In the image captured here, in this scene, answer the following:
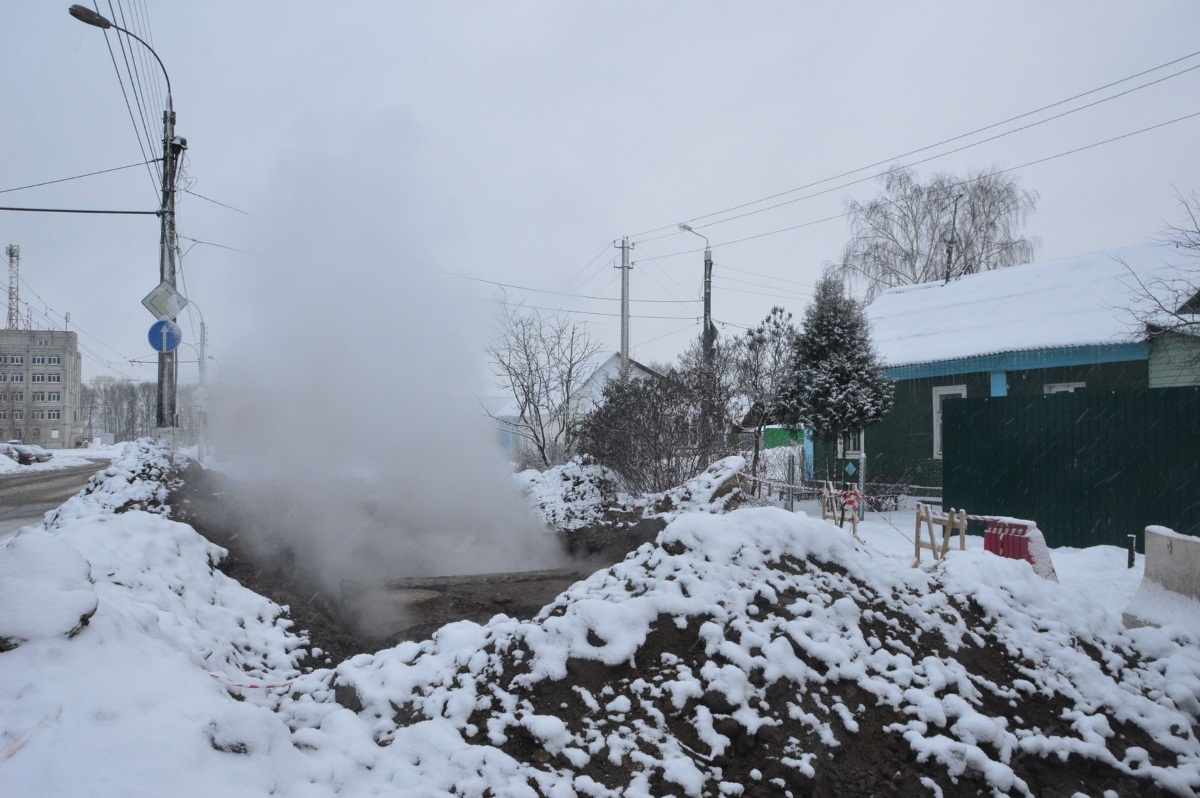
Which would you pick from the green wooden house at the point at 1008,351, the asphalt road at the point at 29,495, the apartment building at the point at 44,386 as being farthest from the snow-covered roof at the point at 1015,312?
the apartment building at the point at 44,386

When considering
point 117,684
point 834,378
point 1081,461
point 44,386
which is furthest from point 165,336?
point 44,386

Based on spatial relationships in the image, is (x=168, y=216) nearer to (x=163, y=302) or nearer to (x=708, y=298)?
(x=163, y=302)

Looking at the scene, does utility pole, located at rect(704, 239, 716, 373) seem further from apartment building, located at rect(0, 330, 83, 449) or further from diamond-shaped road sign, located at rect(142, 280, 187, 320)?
apartment building, located at rect(0, 330, 83, 449)

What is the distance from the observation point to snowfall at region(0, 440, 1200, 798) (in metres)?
2.70

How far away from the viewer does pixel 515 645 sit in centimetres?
383

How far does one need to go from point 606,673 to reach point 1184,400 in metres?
9.14

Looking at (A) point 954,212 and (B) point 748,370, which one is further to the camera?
(A) point 954,212

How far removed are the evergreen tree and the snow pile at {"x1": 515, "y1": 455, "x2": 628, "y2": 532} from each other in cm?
447

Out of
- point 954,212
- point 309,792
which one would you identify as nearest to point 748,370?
point 309,792

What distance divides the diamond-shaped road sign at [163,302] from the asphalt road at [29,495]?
397cm

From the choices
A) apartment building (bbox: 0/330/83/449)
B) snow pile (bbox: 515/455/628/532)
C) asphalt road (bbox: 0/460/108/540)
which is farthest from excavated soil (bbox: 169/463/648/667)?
apartment building (bbox: 0/330/83/449)

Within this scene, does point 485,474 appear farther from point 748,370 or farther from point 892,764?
point 892,764

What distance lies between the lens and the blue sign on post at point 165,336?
9.88 meters

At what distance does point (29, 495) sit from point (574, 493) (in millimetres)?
14864
